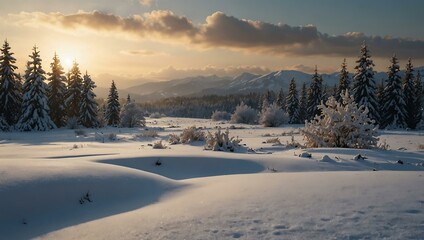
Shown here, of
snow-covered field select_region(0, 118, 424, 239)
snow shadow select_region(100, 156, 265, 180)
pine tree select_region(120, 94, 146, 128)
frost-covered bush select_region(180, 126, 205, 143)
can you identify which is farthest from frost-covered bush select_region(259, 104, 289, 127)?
snow-covered field select_region(0, 118, 424, 239)

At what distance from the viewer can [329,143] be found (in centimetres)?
1389

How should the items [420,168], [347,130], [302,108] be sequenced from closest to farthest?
[420,168], [347,130], [302,108]

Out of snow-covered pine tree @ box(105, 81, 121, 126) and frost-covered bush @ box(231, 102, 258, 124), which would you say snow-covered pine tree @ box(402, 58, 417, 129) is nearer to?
frost-covered bush @ box(231, 102, 258, 124)

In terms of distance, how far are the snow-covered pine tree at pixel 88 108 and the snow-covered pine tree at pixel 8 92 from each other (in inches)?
279

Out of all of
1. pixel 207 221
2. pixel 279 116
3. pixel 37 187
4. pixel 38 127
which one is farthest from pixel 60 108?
pixel 207 221

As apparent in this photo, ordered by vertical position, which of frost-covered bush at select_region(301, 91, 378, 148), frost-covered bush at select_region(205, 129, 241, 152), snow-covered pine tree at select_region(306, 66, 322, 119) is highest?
snow-covered pine tree at select_region(306, 66, 322, 119)

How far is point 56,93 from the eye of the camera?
1604 inches

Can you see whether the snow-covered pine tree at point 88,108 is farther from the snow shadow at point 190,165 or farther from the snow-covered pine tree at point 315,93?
the snow shadow at point 190,165

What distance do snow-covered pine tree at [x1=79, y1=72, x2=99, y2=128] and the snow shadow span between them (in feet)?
113

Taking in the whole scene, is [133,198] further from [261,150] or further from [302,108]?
[302,108]

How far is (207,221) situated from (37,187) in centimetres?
316

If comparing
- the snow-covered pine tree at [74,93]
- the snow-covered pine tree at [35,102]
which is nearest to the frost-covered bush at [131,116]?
the snow-covered pine tree at [74,93]

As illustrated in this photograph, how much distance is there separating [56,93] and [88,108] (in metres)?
4.11

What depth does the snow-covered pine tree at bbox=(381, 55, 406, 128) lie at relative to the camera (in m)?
42.3
